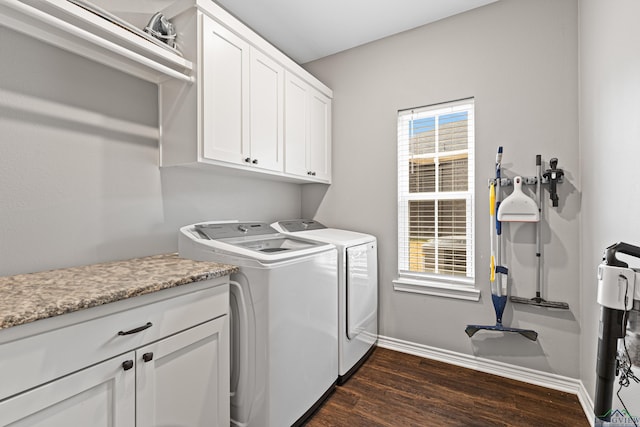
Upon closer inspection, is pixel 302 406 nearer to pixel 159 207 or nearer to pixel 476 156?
pixel 159 207

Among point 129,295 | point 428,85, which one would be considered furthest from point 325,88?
point 129,295

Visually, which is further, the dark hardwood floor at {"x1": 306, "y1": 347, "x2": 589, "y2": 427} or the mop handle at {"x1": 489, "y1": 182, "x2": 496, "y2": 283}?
the mop handle at {"x1": 489, "y1": 182, "x2": 496, "y2": 283}

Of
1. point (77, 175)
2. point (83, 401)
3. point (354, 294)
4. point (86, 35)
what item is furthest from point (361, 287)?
point (86, 35)

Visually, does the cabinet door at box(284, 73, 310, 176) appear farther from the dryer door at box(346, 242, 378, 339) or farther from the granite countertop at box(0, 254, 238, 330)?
the granite countertop at box(0, 254, 238, 330)

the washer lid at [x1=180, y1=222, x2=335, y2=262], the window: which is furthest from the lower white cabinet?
the window

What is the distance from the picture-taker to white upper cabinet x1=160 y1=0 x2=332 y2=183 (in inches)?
65.2

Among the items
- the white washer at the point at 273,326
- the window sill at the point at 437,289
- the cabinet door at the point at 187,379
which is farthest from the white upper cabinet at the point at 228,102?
the window sill at the point at 437,289

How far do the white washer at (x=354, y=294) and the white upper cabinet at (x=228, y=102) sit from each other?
0.68 meters

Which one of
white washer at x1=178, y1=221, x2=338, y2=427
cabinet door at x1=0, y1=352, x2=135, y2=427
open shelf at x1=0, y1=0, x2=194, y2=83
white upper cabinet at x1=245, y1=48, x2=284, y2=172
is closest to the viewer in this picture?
cabinet door at x1=0, y1=352, x2=135, y2=427

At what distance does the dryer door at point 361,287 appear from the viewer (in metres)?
2.13

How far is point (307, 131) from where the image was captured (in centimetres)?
259

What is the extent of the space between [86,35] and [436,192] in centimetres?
242

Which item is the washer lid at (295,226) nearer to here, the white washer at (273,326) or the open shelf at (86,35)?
the white washer at (273,326)

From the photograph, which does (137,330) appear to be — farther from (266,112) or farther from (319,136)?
(319,136)
